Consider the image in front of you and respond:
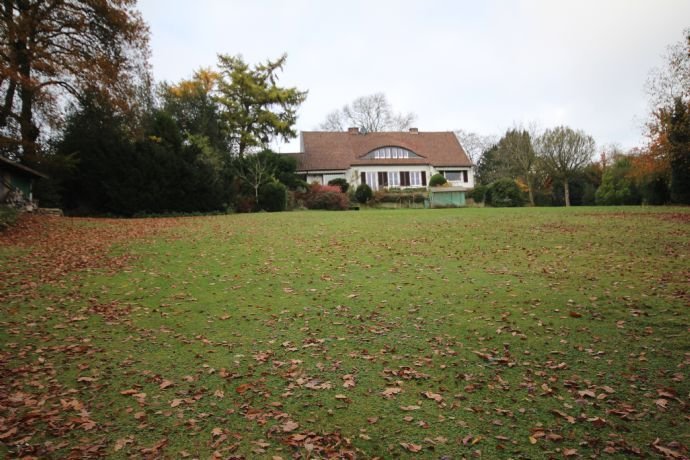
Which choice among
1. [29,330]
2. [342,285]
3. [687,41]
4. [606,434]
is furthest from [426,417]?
[687,41]

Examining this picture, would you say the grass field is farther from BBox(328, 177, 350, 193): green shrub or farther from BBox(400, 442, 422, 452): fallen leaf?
BBox(328, 177, 350, 193): green shrub

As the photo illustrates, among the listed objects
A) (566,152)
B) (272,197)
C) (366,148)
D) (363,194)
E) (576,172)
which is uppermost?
(366,148)

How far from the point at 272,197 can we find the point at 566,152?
109ft

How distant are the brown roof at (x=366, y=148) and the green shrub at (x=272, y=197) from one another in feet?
42.0

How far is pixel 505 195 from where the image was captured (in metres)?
33.2

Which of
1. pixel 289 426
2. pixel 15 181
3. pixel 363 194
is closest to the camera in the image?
pixel 289 426

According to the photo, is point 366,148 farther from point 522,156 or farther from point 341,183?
point 522,156

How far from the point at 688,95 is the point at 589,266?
69.5 feet

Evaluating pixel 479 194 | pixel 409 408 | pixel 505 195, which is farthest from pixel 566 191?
pixel 409 408

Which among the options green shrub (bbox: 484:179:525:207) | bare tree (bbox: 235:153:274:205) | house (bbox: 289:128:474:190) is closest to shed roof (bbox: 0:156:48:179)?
bare tree (bbox: 235:153:274:205)

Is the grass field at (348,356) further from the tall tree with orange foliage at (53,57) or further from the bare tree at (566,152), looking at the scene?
the bare tree at (566,152)

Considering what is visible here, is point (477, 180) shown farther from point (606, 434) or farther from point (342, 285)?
point (606, 434)

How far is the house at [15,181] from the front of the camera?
17.9 metres

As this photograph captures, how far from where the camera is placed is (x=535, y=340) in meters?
5.54
